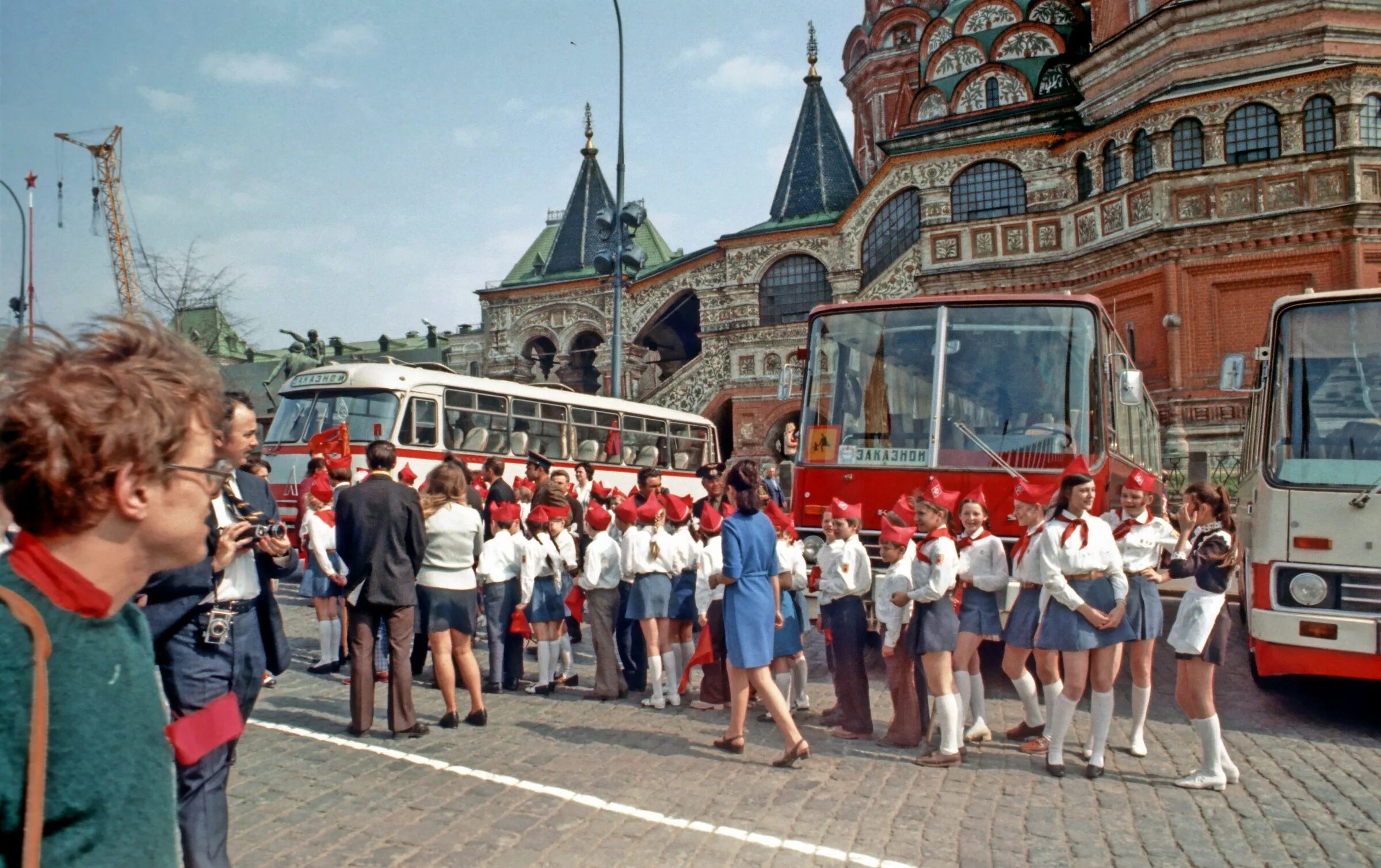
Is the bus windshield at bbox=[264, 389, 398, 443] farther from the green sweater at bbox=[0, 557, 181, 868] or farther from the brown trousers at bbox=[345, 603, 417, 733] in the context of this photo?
the green sweater at bbox=[0, 557, 181, 868]

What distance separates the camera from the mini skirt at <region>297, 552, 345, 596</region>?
9.89 metres

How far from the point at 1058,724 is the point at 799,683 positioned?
7.54 ft

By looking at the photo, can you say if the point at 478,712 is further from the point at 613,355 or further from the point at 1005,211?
the point at 1005,211

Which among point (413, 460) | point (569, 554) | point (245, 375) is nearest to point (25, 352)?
point (569, 554)

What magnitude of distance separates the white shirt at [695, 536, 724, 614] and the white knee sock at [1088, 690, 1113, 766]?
117 inches

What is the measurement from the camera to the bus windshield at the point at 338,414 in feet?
58.2

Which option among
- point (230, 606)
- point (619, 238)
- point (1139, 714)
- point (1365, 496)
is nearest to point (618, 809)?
point (230, 606)

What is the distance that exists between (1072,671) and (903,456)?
12.0ft

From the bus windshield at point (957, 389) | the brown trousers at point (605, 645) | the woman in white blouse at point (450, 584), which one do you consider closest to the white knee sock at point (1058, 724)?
the bus windshield at point (957, 389)

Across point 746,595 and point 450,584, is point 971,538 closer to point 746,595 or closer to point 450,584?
point 746,595

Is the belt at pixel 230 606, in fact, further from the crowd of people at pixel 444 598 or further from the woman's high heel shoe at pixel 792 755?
the woman's high heel shoe at pixel 792 755

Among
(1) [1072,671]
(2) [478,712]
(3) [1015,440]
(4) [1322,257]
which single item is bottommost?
(2) [478,712]

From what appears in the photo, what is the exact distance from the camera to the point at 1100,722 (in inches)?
251

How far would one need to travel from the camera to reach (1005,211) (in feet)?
97.5
